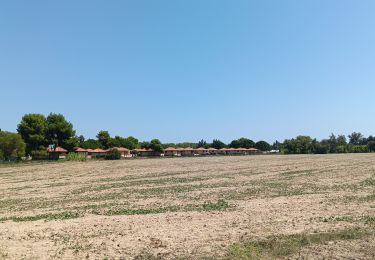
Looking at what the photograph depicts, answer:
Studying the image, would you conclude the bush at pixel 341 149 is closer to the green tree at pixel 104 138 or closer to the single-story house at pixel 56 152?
the green tree at pixel 104 138

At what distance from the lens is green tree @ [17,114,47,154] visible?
98125mm

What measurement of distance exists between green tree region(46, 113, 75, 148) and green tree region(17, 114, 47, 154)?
2.23 meters

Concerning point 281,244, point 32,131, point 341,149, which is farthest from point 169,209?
point 341,149

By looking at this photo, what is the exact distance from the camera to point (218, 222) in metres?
14.7

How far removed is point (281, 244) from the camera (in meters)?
11.0

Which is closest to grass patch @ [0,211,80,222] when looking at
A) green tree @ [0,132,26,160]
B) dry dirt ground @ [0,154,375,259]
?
dry dirt ground @ [0,154,375,259]

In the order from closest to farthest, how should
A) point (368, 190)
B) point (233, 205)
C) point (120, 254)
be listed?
point (120, 254) → point (233, 205) → point (368, 190)

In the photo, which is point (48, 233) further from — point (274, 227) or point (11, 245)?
point (274, 227)

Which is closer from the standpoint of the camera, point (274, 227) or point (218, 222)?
point (274, 227)

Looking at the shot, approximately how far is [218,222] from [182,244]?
3420 mm

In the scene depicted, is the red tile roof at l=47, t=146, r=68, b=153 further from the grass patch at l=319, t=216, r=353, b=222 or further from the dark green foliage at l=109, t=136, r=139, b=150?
the grass patch at l=319, t=216, r=353, b=222

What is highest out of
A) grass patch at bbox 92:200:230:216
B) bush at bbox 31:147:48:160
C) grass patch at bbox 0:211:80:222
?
bush at bbox 31:147:48:160

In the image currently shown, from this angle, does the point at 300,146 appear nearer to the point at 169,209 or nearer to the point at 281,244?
the point at 169,209

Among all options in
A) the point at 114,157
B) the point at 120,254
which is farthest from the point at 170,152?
the point at 120,254
